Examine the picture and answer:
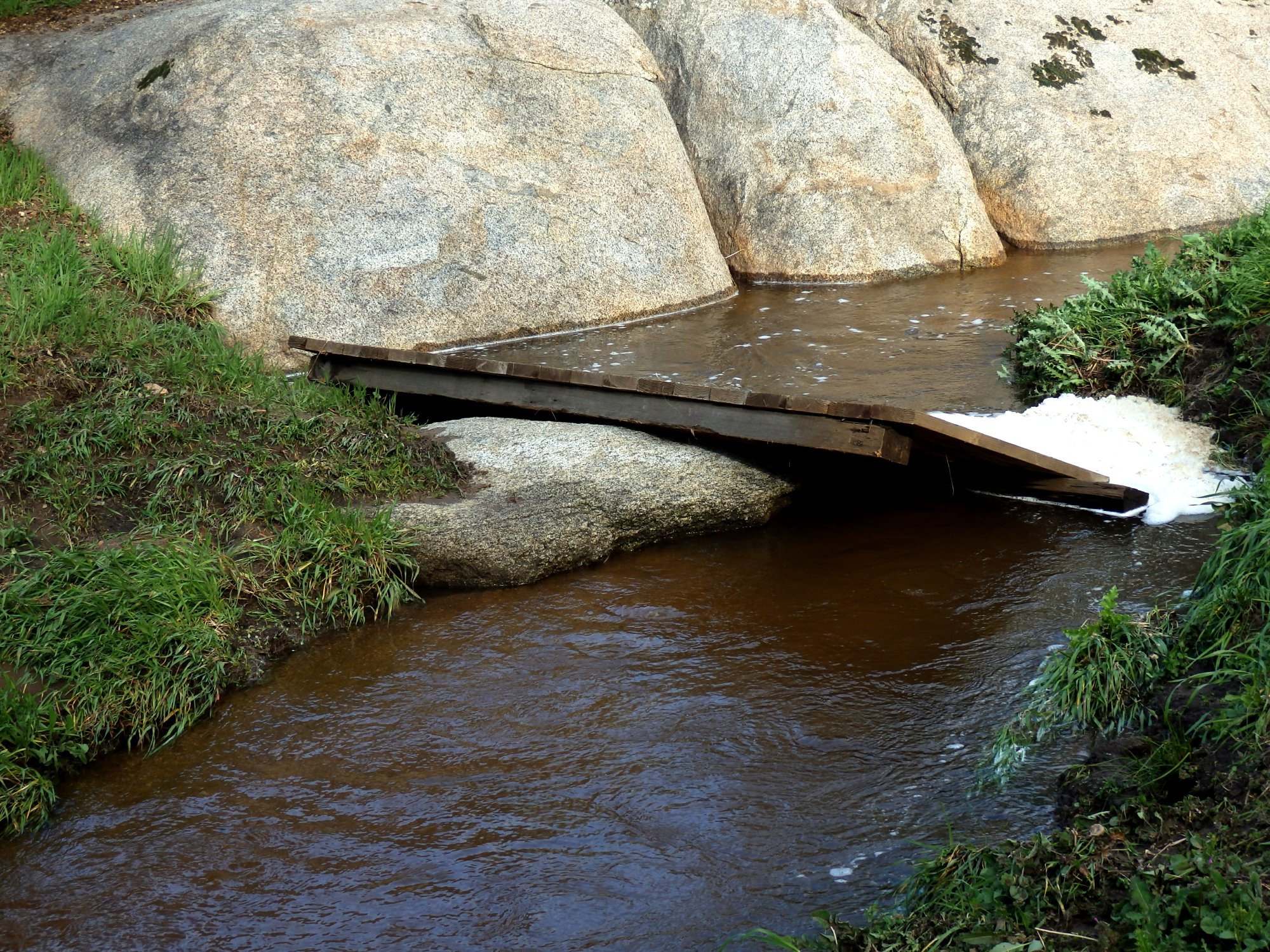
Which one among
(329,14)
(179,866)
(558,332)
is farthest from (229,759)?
(329,14)

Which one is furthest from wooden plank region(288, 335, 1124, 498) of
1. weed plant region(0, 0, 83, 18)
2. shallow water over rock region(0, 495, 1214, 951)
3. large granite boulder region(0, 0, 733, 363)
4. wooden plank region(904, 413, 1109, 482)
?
weed plant region(0, 0, 83, 18)

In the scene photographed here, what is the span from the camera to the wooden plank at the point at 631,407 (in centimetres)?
576

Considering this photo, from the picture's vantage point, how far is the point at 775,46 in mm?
11336

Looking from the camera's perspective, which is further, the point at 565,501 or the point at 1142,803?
the point at 565,501

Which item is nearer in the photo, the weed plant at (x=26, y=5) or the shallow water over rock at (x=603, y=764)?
the shallow water over rock at (x=603, y=764)

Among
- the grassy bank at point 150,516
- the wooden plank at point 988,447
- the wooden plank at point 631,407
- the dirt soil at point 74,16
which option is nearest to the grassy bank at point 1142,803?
the wooden plank at point 988,447

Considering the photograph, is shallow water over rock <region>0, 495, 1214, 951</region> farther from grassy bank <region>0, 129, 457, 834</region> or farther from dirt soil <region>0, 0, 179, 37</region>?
dirt soil <region>0, 0, 179, 37</region>

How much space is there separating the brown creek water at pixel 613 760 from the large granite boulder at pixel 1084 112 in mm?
6485

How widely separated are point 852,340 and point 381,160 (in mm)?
3996

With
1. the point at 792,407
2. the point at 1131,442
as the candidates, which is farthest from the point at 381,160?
the point at 1131,442

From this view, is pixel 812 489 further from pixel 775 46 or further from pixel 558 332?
pixel 775 46

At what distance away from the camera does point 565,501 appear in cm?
603

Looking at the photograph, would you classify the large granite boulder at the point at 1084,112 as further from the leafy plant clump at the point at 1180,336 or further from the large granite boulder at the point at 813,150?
the leafy plant clump at the point at 1180,336

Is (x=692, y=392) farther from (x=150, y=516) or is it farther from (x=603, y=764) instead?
(x=150, y=516)
